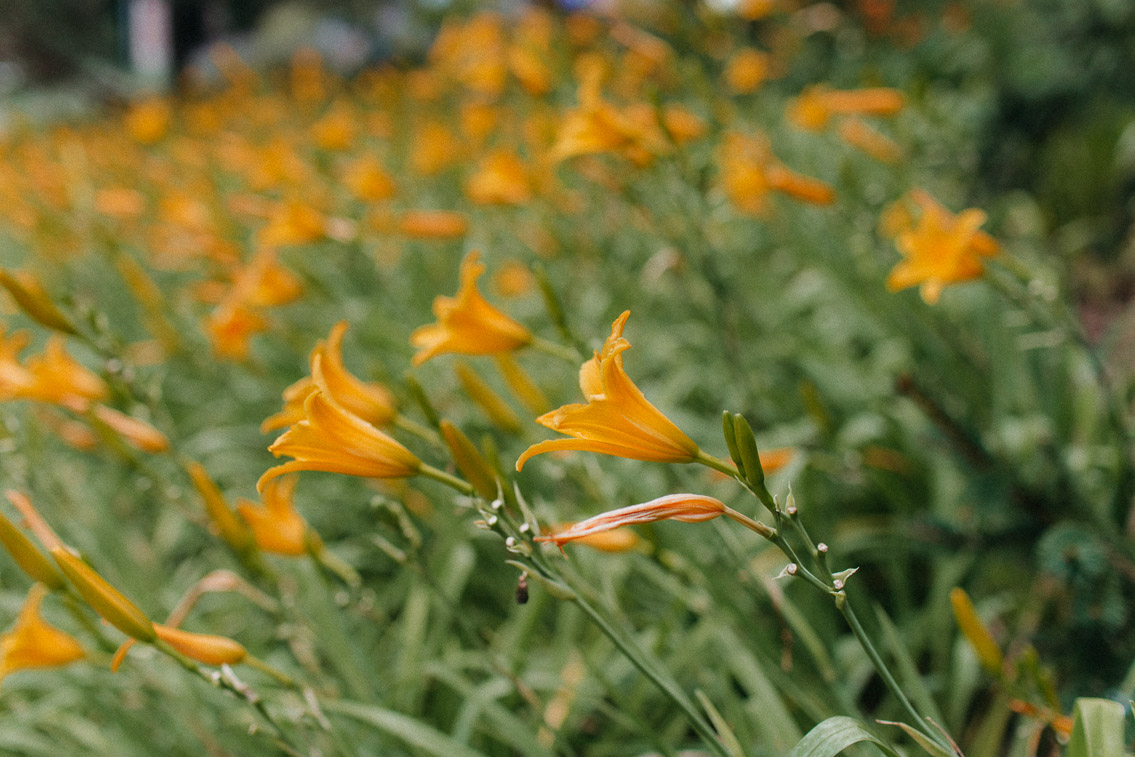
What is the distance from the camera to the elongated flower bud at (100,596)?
35.8 inches

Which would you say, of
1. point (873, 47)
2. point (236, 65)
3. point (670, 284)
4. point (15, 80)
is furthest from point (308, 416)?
point (15, 80)

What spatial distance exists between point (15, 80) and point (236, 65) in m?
7.91

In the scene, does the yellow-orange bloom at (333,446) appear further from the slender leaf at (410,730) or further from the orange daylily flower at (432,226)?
the orange daylily flower at (432,226)

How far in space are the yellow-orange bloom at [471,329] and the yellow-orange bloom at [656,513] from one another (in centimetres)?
54

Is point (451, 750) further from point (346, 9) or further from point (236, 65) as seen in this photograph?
point (346, 9)

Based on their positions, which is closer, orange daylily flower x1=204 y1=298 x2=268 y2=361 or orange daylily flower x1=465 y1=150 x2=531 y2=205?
orange daylily flower x1=204 y1=298 x2=268 y2=361

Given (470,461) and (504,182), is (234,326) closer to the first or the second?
(504,182)

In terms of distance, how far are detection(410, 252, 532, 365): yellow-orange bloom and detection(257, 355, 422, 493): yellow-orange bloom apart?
11.5 inches

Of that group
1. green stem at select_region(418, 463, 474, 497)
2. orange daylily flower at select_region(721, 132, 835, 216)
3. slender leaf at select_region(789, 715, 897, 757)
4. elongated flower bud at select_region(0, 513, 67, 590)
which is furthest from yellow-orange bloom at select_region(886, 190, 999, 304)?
elongated flower bud at select_region(0, 513, 67, 590)

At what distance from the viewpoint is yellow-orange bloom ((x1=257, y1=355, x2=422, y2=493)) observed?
85 centimetres

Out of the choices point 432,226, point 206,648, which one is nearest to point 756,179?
point 432,226

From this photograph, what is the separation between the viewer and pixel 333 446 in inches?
35.3

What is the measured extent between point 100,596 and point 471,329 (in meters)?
0.65

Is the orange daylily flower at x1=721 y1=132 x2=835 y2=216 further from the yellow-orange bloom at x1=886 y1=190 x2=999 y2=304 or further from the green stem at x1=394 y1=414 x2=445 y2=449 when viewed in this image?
the green stem at x1=394 y1=414 x2=445 y2=449
